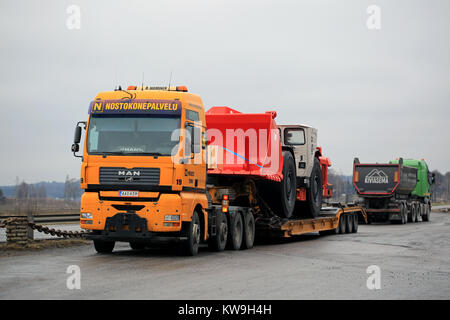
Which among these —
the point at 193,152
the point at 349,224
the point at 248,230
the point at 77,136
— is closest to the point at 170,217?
the point at 193,152

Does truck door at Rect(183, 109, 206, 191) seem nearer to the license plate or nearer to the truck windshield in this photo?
the truck windshield

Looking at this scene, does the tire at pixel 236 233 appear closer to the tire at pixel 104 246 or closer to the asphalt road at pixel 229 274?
→ the asphalt road at pixel 229 274

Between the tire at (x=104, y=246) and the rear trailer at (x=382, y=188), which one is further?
the rear trailer at (x=382, y=188)

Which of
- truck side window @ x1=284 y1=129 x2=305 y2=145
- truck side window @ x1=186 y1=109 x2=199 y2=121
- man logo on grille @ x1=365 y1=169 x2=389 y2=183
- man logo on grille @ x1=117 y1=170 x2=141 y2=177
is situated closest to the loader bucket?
truck side window @ x1=186 y1=109 x2=199 y2=121

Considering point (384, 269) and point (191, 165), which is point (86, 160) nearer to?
point (191, 165)

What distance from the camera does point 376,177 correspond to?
37469 millimetres

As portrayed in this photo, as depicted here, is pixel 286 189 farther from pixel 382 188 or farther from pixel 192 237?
pixel 382 188

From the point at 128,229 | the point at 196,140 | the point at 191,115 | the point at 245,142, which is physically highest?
the point at 191,115

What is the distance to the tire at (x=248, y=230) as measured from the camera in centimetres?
1820

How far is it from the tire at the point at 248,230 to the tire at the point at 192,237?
2810 millimetres

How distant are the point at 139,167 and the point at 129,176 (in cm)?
30

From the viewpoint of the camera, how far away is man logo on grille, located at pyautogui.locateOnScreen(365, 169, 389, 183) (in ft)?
123

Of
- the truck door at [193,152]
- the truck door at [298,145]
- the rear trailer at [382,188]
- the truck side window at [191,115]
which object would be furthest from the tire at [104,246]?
the rear trailer at [382,188]

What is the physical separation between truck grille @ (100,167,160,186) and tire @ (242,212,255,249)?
4.58 meters
